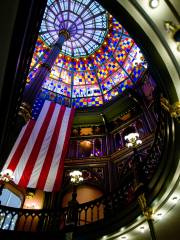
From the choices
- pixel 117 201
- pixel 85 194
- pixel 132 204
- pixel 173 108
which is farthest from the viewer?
pixel 85 194

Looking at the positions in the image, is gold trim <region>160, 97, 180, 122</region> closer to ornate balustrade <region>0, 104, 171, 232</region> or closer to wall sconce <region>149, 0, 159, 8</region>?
ornate balustrade <region>0, 104, 171, 232</region>

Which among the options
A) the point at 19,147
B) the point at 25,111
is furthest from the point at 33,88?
the point at 19,147

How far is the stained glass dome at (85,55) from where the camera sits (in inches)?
797

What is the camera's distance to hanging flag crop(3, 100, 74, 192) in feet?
36.7

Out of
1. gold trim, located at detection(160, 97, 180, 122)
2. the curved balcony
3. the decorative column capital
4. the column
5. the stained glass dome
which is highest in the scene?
the stained glass dome

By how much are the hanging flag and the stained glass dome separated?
5.90 m

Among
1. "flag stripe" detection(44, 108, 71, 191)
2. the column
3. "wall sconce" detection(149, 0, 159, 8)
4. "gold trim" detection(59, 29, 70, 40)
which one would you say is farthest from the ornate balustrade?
"gold trim" detection(59, 29, 70, 40)

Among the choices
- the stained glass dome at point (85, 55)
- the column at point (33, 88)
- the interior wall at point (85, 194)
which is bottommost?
the interior wall at point (85, 194)

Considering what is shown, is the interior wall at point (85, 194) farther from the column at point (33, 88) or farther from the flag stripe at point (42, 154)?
the column at point (33, 88)

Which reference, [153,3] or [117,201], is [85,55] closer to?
[117,201]

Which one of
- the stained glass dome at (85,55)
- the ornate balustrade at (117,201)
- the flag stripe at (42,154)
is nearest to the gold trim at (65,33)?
the stained glass dome at (85,55)

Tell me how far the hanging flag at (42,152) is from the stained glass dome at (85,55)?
5902 mm

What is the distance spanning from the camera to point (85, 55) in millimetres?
23484

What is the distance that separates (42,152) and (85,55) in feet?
44.0
